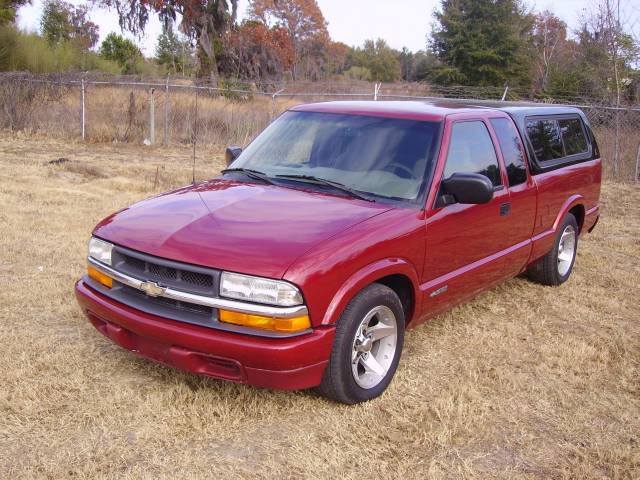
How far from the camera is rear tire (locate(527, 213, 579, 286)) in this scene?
5793 millimetres

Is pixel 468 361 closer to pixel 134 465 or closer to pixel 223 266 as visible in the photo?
pixel 223 266

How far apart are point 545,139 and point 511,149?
Answer: 74 cm

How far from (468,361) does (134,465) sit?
7.47ft

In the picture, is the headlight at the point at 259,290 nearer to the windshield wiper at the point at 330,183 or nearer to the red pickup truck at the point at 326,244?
the red pickup truck at the point at 326,244

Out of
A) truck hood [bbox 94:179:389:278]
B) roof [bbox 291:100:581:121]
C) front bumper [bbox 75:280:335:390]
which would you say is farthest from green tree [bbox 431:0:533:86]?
front bumper [bbox 75:280:335:390]

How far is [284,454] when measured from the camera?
314 cm

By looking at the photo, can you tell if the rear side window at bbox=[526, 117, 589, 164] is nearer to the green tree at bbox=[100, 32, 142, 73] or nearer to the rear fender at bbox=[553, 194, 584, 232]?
the rear fender at bbox=[553, 194, 584, 232]

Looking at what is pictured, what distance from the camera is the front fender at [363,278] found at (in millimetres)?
3219

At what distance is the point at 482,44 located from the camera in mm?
32281

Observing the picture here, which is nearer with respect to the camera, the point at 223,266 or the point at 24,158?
the point at 223,266

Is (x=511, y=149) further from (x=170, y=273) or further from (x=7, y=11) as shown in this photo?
(x=7, y=11)

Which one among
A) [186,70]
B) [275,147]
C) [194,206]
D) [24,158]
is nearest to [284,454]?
[194,206]

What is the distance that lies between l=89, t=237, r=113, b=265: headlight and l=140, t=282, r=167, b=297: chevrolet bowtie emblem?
1.33ft

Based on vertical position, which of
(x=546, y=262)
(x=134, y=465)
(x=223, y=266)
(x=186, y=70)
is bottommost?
(x=134, y=465)
